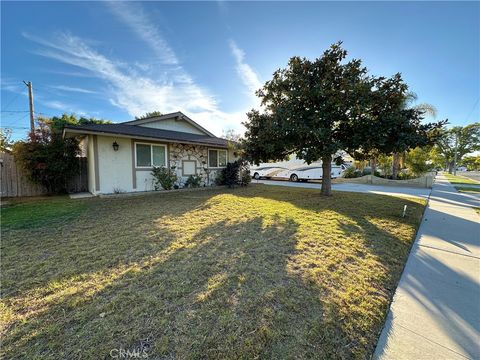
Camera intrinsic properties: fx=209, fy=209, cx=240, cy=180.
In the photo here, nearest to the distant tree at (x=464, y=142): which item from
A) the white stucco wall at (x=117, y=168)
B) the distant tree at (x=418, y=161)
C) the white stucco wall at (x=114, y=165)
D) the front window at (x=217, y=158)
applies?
the distant tree at (x=418, y=161)

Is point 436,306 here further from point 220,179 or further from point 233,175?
point 220,179

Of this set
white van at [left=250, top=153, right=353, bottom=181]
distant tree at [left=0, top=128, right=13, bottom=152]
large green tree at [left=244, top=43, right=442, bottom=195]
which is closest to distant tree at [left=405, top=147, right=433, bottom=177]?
white van at [left=250, top=153, right=353, bottom=181]

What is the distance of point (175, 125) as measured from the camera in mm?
12984

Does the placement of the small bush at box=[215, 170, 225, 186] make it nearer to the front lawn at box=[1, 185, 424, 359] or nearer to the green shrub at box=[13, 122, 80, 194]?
the green shrub at box=[13, 122, 80, 194]

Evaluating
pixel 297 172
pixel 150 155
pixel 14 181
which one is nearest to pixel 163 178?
pixel 150 155

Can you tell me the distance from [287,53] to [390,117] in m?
4.95

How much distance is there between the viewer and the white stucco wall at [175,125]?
40.0 ft

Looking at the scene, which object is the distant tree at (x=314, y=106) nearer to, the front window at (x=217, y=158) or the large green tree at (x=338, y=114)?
the large green tree at (x=338, y=114)

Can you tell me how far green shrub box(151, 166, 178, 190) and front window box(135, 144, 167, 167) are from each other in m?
0.32

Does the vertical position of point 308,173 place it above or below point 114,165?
below

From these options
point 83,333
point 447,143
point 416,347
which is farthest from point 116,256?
point 447,143

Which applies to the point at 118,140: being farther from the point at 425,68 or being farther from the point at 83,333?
the point at 425,68

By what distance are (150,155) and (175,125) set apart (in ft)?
11.9

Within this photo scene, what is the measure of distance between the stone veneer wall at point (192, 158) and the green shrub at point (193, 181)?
222mm
